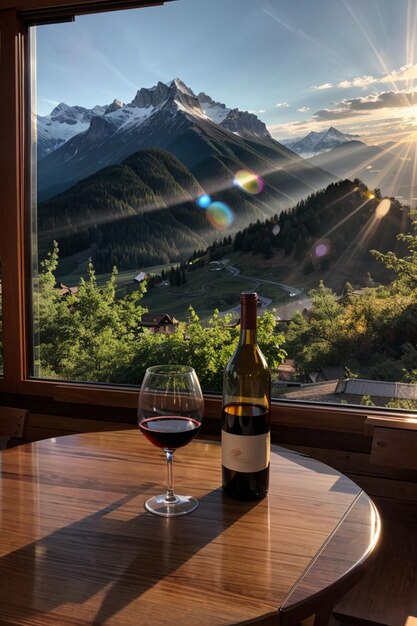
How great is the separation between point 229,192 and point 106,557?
1.84 metres

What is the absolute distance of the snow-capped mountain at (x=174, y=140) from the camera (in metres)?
2.39

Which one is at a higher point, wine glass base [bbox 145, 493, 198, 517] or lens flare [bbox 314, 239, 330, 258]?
lens flare [bbox 314, 239, 330, 258]

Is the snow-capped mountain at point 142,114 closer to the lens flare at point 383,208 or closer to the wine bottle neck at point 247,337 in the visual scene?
the lens flare at point 383,208

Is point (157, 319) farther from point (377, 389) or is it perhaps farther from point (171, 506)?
point (171, 506)

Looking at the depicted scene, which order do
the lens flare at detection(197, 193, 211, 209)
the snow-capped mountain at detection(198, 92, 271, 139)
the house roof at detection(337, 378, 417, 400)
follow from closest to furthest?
the house roof at detection(337, 378, 417, 400), the snow-capped mountain at detection(198, 92, 271, 139), the lens flare at detection(197, 193, 211, 209)

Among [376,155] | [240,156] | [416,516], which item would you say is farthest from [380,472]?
[240,156]

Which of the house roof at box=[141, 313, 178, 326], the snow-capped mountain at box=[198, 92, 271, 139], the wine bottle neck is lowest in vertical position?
the house roof at box=[141, 313, 178, 326]

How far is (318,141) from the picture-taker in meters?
2.29

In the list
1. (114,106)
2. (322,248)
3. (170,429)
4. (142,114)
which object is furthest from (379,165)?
(170,429)

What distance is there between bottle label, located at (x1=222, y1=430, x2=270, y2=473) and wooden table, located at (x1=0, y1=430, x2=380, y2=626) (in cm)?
7

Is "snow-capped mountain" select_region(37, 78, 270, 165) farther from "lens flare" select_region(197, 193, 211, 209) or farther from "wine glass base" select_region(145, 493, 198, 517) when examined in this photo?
"wine glass base" select_region(145, 493, 198, 517)

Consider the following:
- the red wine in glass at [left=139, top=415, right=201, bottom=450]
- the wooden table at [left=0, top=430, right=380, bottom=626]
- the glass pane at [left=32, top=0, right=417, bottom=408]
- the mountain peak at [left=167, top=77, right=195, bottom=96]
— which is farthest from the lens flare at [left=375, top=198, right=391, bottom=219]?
the red wine in glass at [left=139, top=415, right=201, bottom=450]

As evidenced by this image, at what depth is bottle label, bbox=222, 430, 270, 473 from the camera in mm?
1023

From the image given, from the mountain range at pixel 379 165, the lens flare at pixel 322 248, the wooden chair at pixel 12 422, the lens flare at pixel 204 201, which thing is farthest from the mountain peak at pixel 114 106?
the wooden chair at pixel 12 422
